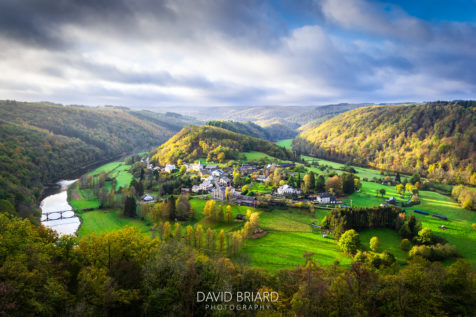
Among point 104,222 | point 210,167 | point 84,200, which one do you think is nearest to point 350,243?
point 104,222

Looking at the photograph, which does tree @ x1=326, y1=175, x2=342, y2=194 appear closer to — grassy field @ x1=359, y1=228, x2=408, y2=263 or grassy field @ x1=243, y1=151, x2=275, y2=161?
grassy field @ x1=359, y1=228, x2=408, y2=263

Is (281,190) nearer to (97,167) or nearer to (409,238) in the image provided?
(409,238)

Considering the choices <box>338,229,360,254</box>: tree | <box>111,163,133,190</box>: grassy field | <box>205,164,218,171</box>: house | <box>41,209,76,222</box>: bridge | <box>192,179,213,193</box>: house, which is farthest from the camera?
<box>205,164,218,171</box>: house

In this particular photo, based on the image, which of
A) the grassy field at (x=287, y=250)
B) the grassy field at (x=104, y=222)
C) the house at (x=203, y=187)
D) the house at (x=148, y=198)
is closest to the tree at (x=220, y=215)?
the grassy field at (x=287, y=250)

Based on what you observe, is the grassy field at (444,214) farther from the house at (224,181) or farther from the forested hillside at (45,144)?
the forested hillside at (45,144)

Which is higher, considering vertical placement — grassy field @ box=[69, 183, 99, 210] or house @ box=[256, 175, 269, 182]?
house @ box=[256, 175, 269, 182]

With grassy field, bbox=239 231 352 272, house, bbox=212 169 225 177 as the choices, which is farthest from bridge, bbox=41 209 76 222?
grassy field, bbox=239 231 352 272

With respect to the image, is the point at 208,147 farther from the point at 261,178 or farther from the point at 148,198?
the point at 148,198
